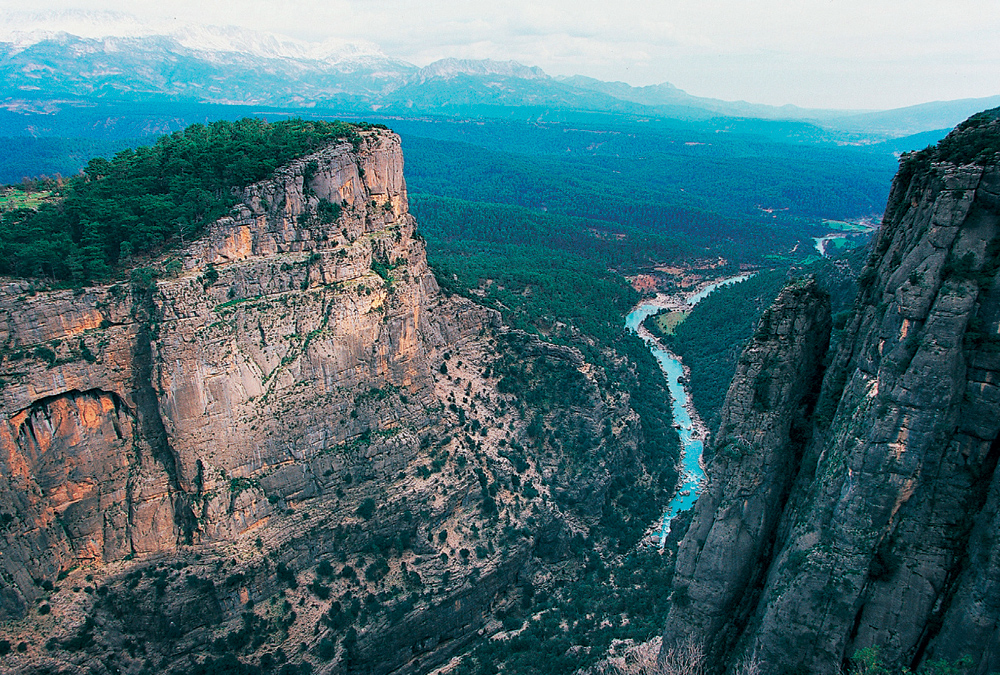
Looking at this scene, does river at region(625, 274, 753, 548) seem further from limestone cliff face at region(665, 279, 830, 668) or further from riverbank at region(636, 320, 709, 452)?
limestone cliff face at region(665, 279, 830, 668)

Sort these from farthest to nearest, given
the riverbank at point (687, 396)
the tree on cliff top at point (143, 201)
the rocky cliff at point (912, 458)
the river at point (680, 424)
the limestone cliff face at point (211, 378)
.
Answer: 1. the riverbank at point (687, 396)
2. the river at point (680, 424)
3. the tree on cliff top at point (143, 201)
4. the limestone cliff face at point (211, 378)
5. the rocky cliff at point (912, 458)

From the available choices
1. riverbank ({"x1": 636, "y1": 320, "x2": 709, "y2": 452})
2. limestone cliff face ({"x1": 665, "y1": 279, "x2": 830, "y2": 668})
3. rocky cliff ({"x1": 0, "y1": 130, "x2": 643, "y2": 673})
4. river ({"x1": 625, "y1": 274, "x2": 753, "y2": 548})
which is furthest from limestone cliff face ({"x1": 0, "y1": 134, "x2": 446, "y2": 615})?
riverbank ({"x1": 636, "y1": 320, "x2": 709, "y2": 452})

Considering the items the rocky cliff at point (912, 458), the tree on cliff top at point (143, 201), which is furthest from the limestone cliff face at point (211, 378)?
the rocky cliff at point (912, 458)

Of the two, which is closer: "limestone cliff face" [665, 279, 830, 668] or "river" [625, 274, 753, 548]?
"limestone cliff face" [665, 279, 830, 668]

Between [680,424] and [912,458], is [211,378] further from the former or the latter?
[680,424]

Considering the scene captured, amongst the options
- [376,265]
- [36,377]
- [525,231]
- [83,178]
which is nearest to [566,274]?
[525,231]

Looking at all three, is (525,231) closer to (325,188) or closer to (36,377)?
(325,188)

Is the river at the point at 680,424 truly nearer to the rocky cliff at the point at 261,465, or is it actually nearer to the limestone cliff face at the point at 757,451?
the rocky cliff at the point at 261,465
